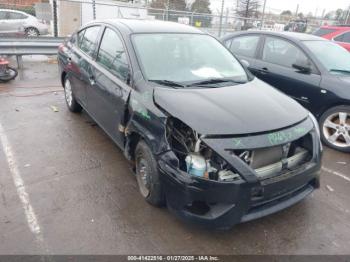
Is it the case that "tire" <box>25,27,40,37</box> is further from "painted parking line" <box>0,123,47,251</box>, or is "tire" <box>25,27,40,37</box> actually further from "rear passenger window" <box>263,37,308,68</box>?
"rear passenger window" <box>263,37,308,68</box>

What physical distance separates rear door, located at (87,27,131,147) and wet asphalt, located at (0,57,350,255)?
535 mm

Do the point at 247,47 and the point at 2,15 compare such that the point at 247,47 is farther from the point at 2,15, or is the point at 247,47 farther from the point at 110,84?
the point at 2,15

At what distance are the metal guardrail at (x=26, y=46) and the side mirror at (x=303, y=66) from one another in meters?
6.66

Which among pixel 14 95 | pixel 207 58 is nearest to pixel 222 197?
pixel 207 58

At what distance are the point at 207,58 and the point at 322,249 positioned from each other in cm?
242

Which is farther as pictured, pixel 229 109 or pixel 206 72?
pixel 206 72

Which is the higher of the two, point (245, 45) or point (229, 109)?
point (245, 45)

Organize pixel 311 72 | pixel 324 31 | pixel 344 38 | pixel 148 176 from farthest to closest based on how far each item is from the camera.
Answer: pixel 324 31 → pixel 344 38 → pixel 311 72 → pixel 148 176

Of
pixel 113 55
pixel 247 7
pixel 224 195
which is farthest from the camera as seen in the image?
pixel 247 7

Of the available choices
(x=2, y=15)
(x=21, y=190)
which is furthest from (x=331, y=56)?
(x=2, y=15)

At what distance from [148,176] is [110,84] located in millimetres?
1333

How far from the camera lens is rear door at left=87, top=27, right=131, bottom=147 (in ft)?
11.3

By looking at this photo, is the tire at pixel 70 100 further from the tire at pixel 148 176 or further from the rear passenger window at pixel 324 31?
the rear passenger window at pixel 324 31

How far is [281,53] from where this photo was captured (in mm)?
5523
